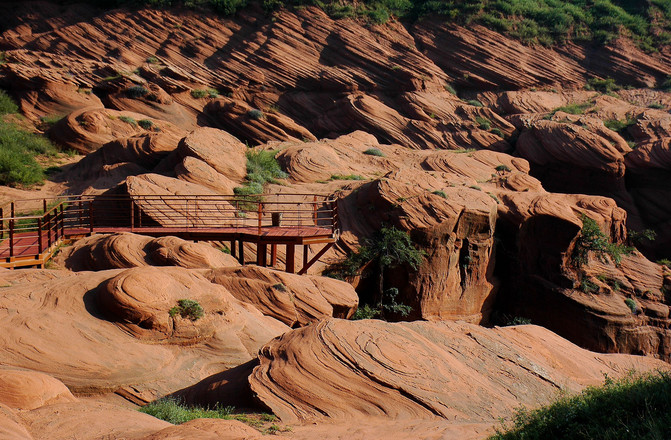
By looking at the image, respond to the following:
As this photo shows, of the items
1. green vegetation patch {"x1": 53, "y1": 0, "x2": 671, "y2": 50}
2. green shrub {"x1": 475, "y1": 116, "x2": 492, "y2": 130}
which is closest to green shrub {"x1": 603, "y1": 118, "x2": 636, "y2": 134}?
green shrub {"x1": 475, "y1": 116, "x2": 492, "y2": 130}

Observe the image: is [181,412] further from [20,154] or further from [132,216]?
[20,154]

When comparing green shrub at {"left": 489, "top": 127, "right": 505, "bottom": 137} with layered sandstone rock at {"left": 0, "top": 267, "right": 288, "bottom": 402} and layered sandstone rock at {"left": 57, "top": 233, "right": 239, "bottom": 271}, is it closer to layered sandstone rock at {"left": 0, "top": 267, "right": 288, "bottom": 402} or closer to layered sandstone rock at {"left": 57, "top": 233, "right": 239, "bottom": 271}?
layered sandstone rock at {"left": 57, "top": 233, "right": 239, "bottom": 271}

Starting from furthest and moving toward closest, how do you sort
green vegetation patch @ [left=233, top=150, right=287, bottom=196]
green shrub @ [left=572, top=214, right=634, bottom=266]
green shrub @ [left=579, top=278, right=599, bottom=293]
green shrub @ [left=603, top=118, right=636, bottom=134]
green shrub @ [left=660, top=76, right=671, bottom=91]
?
green shrub @ [left=660, top=76, right=671, bottom=91] < green shrub @ [left=603, top=118, right=636, bottom=134] < green vegetation patch @ [left=233, top=150, right=287, bottom=196] < green shrub @ [left=572, top=214, right=634, bottom=266] < green shrub @ [left=579, top=278, right=599, bottom=293]

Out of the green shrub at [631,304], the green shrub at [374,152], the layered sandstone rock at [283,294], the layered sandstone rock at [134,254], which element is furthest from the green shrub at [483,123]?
the layered sandstone rock at [134,254]

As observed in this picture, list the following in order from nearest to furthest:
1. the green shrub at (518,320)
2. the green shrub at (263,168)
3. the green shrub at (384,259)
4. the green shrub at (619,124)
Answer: the green shrub at (384,259) < the green shrub at (518,320) < the green shrub at (263,168) < the green shrub at (619,124)

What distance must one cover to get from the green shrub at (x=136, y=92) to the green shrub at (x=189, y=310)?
21.9 m

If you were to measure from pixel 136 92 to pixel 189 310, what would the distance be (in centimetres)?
2213

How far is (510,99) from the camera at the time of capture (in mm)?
32875

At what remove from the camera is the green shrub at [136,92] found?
96.2 ft

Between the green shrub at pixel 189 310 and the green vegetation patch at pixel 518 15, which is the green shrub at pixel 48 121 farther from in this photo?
the green shrub at pixel 189 310

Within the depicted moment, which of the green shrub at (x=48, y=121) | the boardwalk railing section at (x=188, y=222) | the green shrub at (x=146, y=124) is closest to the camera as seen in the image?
the boardwalk railing section at (x=188, y=222)

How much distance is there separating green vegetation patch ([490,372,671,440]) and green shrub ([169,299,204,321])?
5.17 meters

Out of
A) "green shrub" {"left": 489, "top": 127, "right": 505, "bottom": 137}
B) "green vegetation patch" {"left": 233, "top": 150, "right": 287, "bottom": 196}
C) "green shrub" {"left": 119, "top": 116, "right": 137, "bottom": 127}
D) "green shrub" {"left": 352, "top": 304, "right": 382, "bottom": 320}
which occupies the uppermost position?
"green shrub" {"left": 489, "top": 127, "right": 505, "bottom": 137}

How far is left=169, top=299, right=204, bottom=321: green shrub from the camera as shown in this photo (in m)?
9.77
